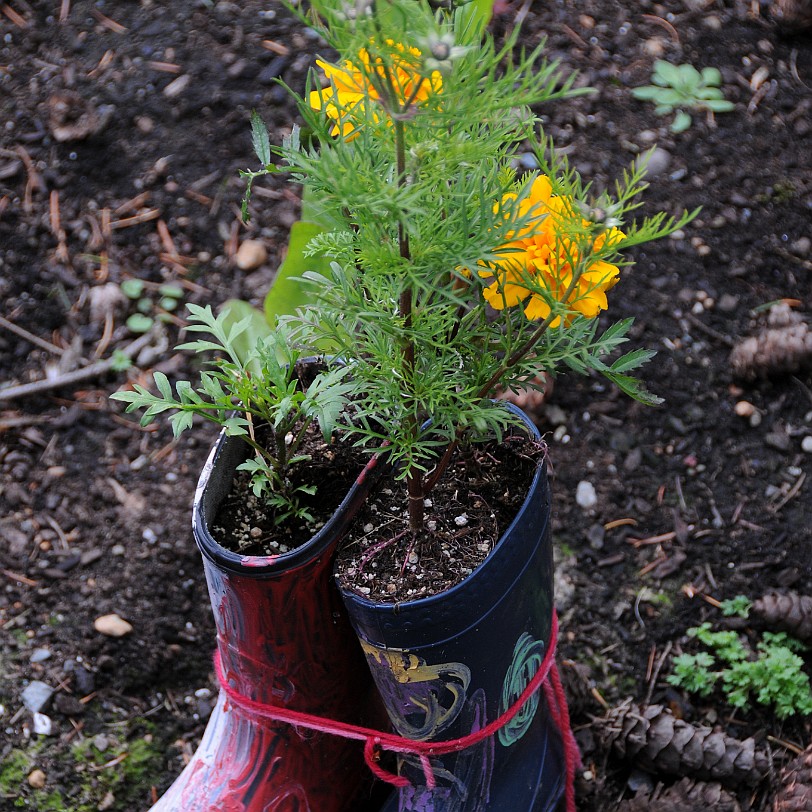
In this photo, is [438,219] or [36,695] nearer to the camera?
[438,219]

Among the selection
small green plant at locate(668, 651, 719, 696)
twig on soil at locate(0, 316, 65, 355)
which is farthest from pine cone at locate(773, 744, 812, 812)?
twig on soil at locate(0, 316, 65, 355)

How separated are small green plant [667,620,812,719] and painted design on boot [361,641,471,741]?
53cm

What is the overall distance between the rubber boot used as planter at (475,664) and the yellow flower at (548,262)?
0.22 meters

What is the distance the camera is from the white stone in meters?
1.48

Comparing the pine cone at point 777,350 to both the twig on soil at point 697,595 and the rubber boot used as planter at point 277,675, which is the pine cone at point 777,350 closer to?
the twig on soil at point 697,595

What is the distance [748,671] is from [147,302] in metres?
1.19

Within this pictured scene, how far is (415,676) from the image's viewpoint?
895mm

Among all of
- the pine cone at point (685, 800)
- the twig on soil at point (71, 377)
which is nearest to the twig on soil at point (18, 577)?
the twig on soil at point (71, 377)

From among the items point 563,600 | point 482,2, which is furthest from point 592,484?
point 482,2

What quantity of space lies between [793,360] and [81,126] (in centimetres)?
139

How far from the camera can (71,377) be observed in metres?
1.64

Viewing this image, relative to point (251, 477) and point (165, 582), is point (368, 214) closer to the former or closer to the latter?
point (251, 477)

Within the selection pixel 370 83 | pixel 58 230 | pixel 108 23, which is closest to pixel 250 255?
pixel 58 230

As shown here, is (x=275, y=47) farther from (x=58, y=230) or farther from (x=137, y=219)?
(x=58, y=230)
